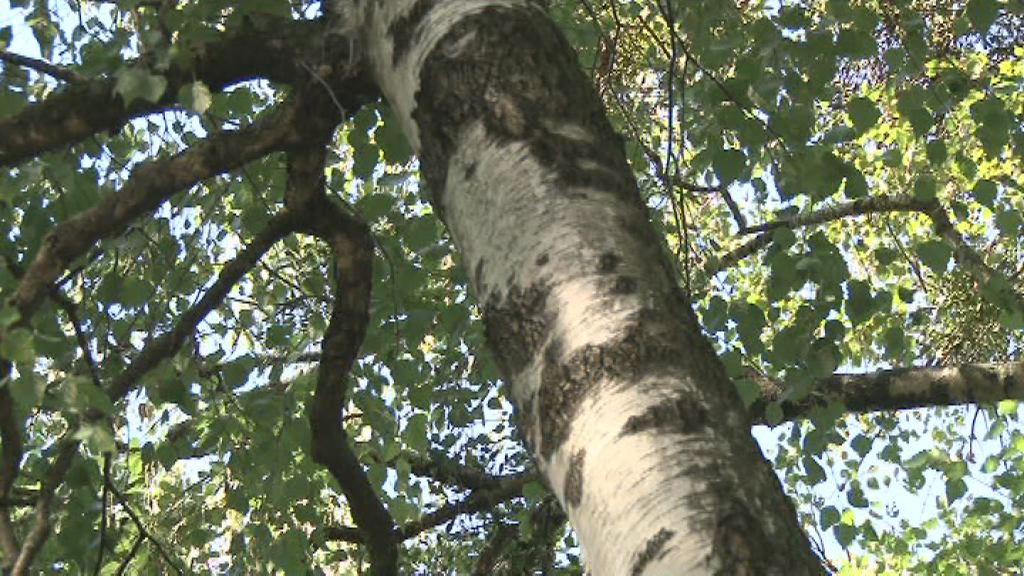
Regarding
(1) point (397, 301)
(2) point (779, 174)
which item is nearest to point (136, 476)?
(1) point (397, 301)

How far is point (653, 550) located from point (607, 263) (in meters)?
0.54

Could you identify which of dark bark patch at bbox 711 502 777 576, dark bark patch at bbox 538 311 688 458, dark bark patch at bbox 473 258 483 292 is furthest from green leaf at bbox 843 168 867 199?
dark bark patch at bbox 711 502 777 576

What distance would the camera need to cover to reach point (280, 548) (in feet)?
14.0

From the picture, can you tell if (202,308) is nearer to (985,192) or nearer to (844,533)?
(985,192)

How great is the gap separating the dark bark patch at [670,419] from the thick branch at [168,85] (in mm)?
1519

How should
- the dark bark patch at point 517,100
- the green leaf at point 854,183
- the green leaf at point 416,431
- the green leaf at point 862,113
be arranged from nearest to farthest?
the dark bark patch at point 517,100, the green leaf at point 854,183, the green leaf at point 862,113, the green leaf at point 416,431

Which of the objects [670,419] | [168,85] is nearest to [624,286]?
[670,419]

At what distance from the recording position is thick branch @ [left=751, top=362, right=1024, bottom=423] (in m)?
4.77

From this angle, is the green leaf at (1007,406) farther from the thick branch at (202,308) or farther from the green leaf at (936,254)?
the thick branch at (202,308)

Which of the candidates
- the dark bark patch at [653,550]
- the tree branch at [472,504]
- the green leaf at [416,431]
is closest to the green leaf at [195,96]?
the dark bark patch at [653,550]

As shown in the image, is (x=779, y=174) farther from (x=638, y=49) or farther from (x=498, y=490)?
(x=498, y=490)

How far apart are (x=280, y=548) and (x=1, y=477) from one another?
2008 mm

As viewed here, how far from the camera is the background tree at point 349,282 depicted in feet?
9.25

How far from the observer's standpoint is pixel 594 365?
1.78m
